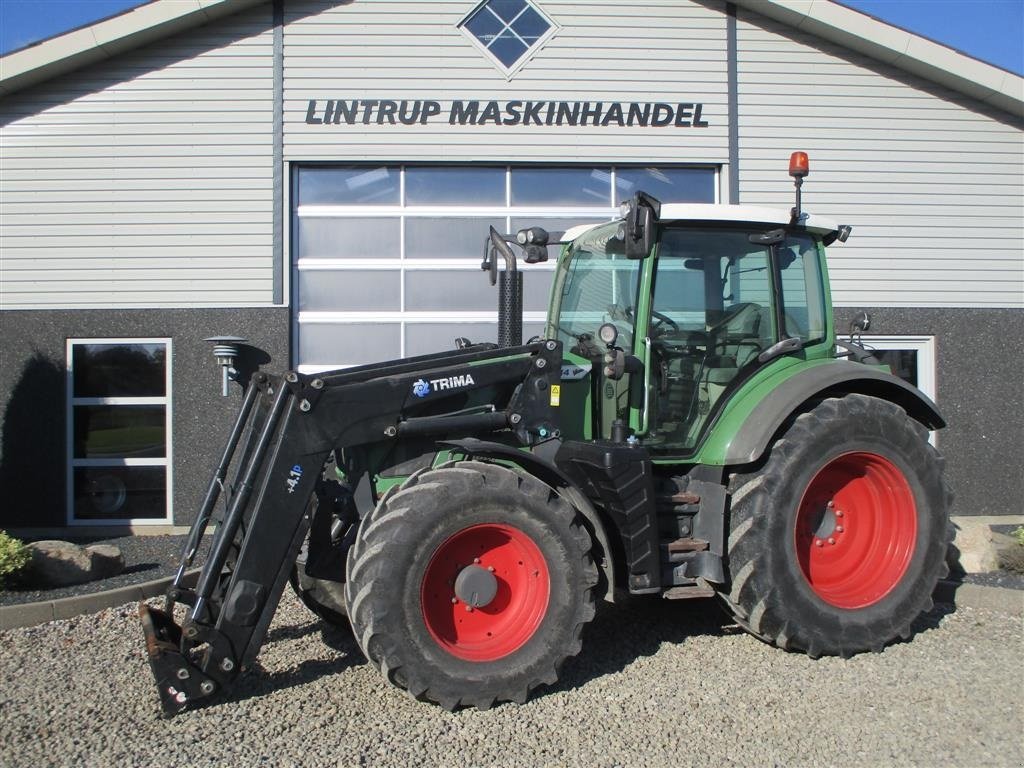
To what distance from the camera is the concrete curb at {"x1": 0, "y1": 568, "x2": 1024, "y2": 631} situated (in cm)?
545

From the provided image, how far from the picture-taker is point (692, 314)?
16.5ft

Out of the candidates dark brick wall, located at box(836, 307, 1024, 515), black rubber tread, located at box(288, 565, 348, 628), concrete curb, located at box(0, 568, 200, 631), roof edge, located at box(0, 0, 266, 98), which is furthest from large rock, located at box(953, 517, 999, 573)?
roof edge, located at box(0, 0, 266, 98)

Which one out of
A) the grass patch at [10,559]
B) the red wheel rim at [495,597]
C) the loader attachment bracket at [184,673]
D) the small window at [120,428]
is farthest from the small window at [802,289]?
the small window at [120,428]

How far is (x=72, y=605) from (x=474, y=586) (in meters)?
3.26

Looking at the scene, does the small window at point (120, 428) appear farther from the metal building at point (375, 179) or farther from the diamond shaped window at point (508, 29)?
the diamond shaped window at point (508, 29)

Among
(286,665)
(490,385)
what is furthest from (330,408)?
(286,665)

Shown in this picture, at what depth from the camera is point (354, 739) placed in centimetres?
364

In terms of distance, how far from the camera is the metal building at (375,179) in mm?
8758

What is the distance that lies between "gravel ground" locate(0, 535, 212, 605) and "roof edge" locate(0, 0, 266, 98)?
4788 millimetres

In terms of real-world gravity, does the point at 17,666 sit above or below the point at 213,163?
below

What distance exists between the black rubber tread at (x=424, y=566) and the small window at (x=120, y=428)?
567 cm

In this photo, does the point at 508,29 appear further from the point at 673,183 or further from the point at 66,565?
the point at 66,565

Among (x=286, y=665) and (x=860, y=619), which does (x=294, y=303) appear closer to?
(x=286, y=665)

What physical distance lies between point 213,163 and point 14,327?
8.82ft
